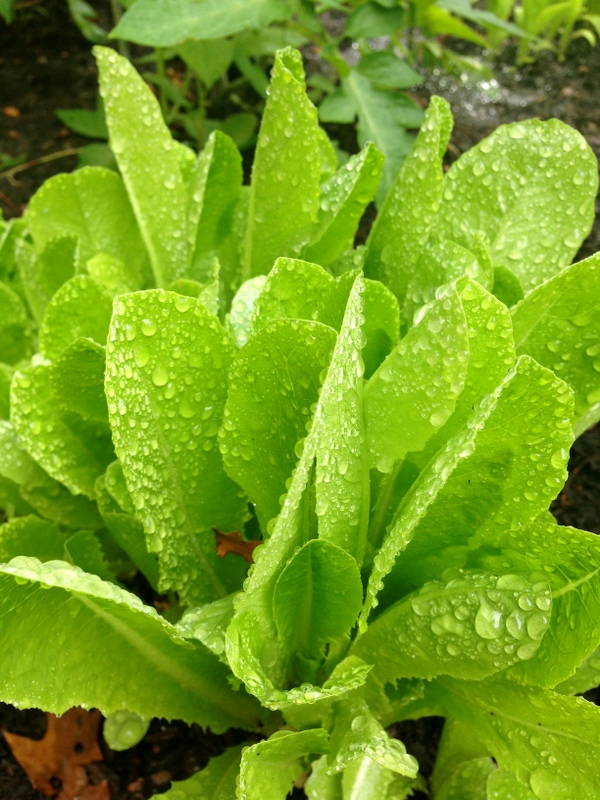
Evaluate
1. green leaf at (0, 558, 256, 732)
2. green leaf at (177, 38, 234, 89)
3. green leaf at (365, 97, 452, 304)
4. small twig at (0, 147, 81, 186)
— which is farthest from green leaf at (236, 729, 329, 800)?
small twig at (0, 147, 81, 186)

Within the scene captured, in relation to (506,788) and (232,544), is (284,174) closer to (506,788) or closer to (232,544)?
(232,544)

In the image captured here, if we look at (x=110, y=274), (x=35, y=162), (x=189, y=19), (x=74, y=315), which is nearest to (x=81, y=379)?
(x=74, y=315)

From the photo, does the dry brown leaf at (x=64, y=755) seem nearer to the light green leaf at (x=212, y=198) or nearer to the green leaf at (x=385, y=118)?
the light green leaf at (x=212, y=198)

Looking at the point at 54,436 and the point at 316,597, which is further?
the point at 54,436

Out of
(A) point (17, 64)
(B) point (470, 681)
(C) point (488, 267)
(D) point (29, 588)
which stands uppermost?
(C) point (488, 267)

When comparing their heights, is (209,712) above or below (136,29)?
below

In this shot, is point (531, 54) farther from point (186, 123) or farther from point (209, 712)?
point (209, 712)

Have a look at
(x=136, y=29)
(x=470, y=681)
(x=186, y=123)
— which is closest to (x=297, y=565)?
(x=470, y=681)
